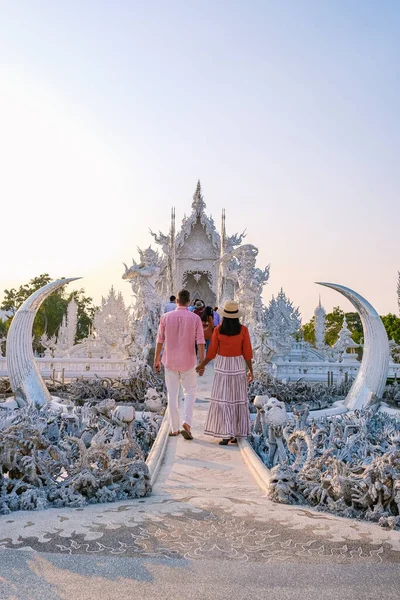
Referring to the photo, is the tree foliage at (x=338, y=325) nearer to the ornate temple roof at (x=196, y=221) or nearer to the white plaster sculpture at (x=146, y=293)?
the ornate temple roof at (x=196, y=221)

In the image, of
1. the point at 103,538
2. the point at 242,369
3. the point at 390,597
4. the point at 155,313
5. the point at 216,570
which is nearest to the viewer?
the point at 390,597

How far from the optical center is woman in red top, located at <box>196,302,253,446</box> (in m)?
5.46

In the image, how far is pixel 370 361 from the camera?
820 centimetres

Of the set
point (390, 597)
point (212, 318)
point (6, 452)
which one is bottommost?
point (390, 597)

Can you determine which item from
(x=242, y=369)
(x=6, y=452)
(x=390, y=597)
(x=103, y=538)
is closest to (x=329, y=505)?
(x=390, y=597)

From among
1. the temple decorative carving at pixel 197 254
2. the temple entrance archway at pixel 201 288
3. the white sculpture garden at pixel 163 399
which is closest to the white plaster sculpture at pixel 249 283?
the white sculpture garden at pixel 163 399

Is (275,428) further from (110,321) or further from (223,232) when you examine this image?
(110,321)

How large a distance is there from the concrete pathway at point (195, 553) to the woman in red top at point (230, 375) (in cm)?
204

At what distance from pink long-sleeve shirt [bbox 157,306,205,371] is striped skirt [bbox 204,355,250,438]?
31 centimetres

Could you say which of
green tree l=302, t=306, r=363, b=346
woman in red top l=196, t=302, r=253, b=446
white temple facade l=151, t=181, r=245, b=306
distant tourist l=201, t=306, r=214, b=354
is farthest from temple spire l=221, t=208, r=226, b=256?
green tree l=302, t=306, r=363, b=346

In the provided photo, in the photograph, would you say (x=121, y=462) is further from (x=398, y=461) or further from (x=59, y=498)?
(x=398, y=461)

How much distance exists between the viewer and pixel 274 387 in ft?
32.1

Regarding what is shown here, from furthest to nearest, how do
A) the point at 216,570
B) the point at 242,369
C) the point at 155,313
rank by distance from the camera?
the point at 155,313 < the point at 242,369 < the point at 216,570

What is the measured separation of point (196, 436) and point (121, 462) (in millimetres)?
2155
